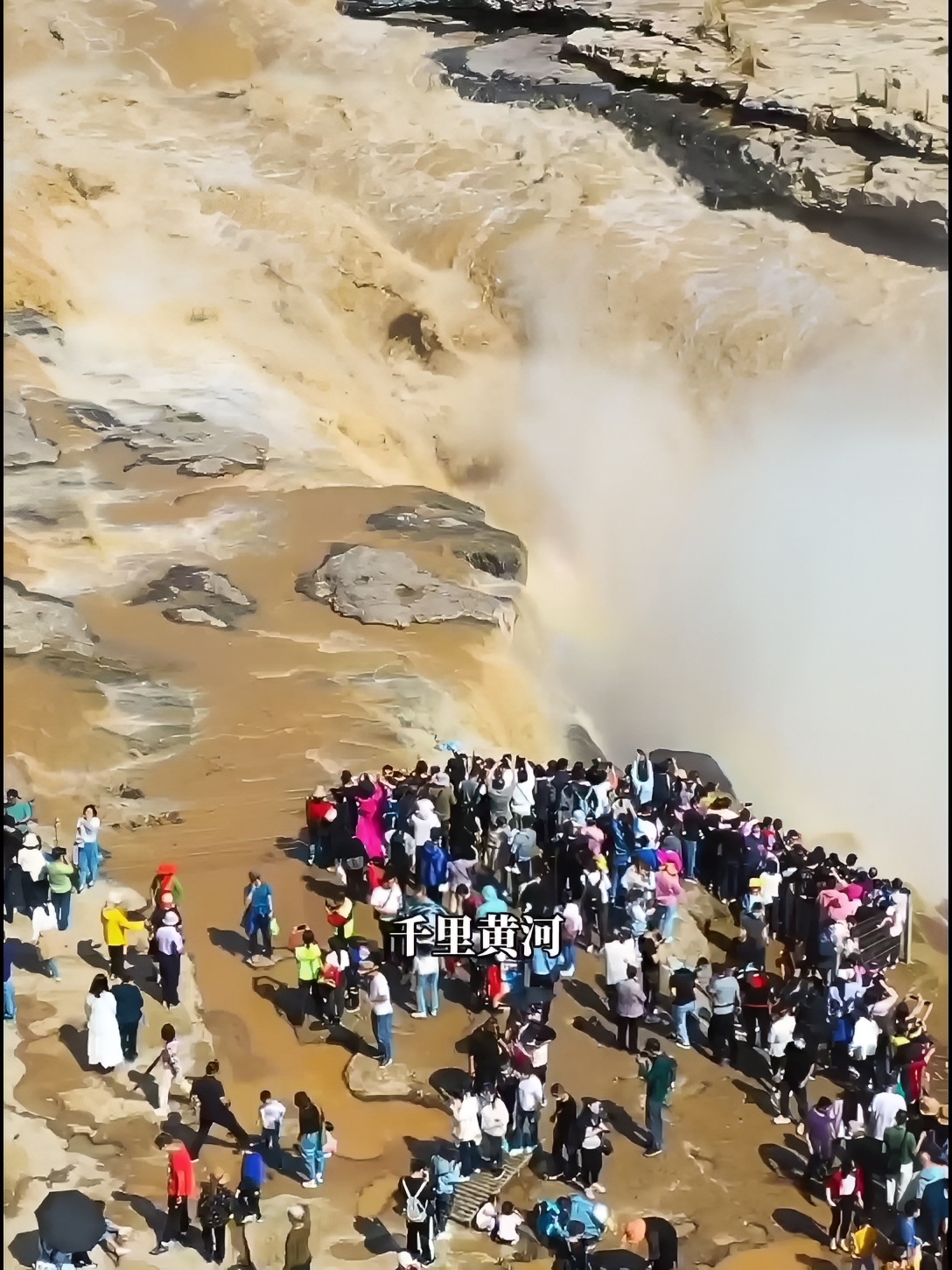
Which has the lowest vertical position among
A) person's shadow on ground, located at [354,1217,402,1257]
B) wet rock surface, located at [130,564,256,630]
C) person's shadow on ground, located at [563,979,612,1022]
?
person's shadow on ground, located at [354,1217,402,1257]

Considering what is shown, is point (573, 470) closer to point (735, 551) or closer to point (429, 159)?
point (735, 551)

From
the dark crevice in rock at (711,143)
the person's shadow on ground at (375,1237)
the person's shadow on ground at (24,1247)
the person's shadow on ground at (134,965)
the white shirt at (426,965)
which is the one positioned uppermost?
the dark crevice in rock at (711,143)

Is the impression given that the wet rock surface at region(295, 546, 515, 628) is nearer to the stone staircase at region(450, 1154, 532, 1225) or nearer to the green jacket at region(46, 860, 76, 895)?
the green jacket at region(46, 860, 76, 895)

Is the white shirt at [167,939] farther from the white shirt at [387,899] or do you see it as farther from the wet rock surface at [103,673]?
the wet rock surface at [103,673]

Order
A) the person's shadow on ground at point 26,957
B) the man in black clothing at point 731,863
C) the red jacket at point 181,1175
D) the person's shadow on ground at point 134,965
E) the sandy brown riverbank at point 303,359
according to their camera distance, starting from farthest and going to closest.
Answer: the sandy brown riverbank at point 303,359
the man in black clothing at point 731,863
the person's shadow on ground at point 26,957
the person's shadow on ground at point 134,965
the red jacket at point 181,1175

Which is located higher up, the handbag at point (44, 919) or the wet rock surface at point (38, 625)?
the wet rock surface at point (38, 625)

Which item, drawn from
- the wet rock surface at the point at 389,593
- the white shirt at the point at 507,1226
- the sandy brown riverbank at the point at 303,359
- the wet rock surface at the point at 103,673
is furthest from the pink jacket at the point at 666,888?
the wet rock surface at the point at 103,673

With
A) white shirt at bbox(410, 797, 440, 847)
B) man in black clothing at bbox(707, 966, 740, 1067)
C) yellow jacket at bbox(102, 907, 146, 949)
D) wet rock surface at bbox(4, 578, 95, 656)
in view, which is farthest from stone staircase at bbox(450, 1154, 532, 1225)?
wet rock surface at bbox(4, 578, 95, 656)

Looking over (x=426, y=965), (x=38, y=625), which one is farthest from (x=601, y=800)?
(x=38, y=625)
